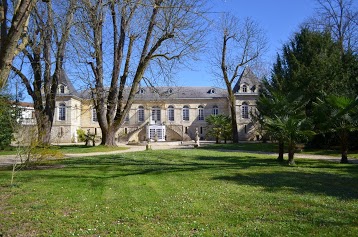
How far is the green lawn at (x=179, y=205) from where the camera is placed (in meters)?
5.20

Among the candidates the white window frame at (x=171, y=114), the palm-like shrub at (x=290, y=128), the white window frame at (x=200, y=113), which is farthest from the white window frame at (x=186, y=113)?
the palm-like shrub at (x=290, y=128)

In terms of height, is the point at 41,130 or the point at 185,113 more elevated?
the point at 185,113

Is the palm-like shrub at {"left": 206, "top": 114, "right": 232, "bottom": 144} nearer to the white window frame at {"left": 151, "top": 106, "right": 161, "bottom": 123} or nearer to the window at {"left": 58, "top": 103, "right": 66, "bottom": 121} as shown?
the white window frame at {"left": 151, "top": 106, "right": 161, "bottom": 123}

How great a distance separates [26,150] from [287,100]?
10.1 meters

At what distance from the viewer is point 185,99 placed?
51.9m

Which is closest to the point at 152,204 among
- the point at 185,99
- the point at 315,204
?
the point at 315,204

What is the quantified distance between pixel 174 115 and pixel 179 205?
149ft

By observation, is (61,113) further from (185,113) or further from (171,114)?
(185,113)

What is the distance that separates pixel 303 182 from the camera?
369 inches

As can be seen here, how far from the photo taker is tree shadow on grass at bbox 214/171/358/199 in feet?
26.7

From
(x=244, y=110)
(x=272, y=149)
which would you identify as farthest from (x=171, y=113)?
(x=272, y=149)

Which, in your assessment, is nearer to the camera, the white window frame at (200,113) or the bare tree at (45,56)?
the bare tree at (45,56)

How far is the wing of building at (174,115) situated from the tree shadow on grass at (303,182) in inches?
1501

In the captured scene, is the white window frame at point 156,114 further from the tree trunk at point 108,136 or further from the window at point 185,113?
the tree trunk at point 108,136
